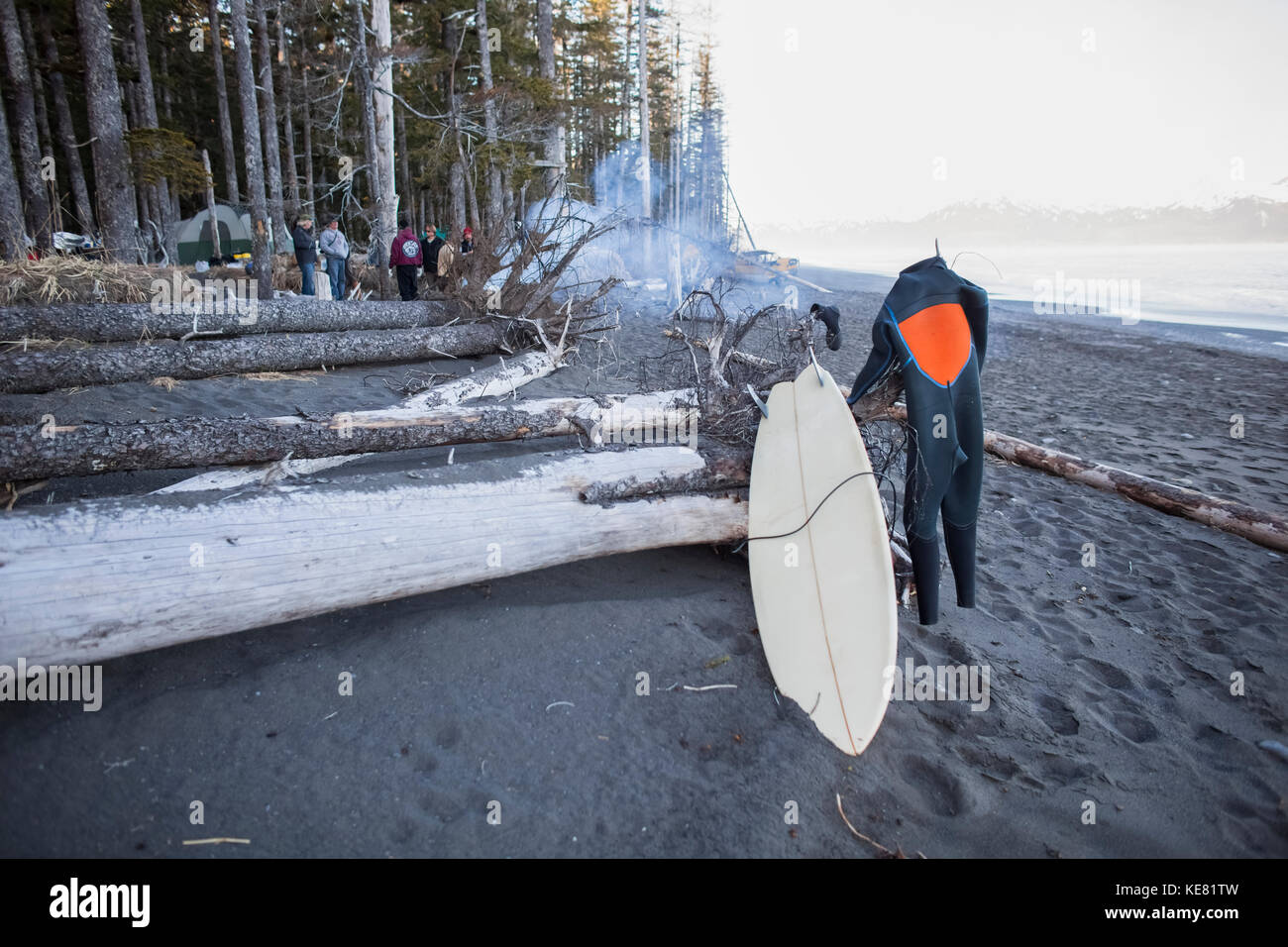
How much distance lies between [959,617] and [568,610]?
216cm

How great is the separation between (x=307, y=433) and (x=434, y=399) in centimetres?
199

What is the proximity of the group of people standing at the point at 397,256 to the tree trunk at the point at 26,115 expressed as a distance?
3400 mm

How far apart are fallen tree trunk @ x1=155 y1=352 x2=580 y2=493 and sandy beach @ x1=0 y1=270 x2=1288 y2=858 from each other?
2.24 feet

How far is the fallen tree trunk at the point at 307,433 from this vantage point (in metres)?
3.25

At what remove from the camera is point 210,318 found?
724 centimetres

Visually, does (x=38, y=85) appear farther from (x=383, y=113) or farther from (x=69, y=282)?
(x=69, y=282)

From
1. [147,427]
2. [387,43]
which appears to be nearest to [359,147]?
[387,43]

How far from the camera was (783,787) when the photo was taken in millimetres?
2418

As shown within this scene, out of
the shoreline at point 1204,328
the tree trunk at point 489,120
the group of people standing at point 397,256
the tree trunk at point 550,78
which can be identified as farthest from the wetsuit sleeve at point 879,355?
the shoreline at point 1204,328

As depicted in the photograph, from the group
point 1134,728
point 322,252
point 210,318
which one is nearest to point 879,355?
point 1134,728

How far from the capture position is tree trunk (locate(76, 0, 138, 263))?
27.4 feet

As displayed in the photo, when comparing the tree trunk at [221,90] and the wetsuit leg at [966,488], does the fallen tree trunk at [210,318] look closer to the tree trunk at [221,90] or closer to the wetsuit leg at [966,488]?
the wetsuit leg at [966,488]

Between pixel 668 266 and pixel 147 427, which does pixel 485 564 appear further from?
pixel 668 266

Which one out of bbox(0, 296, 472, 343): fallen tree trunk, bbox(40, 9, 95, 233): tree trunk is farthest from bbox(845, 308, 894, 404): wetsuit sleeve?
bbox(40, 9, 95, 233): tree trunk
